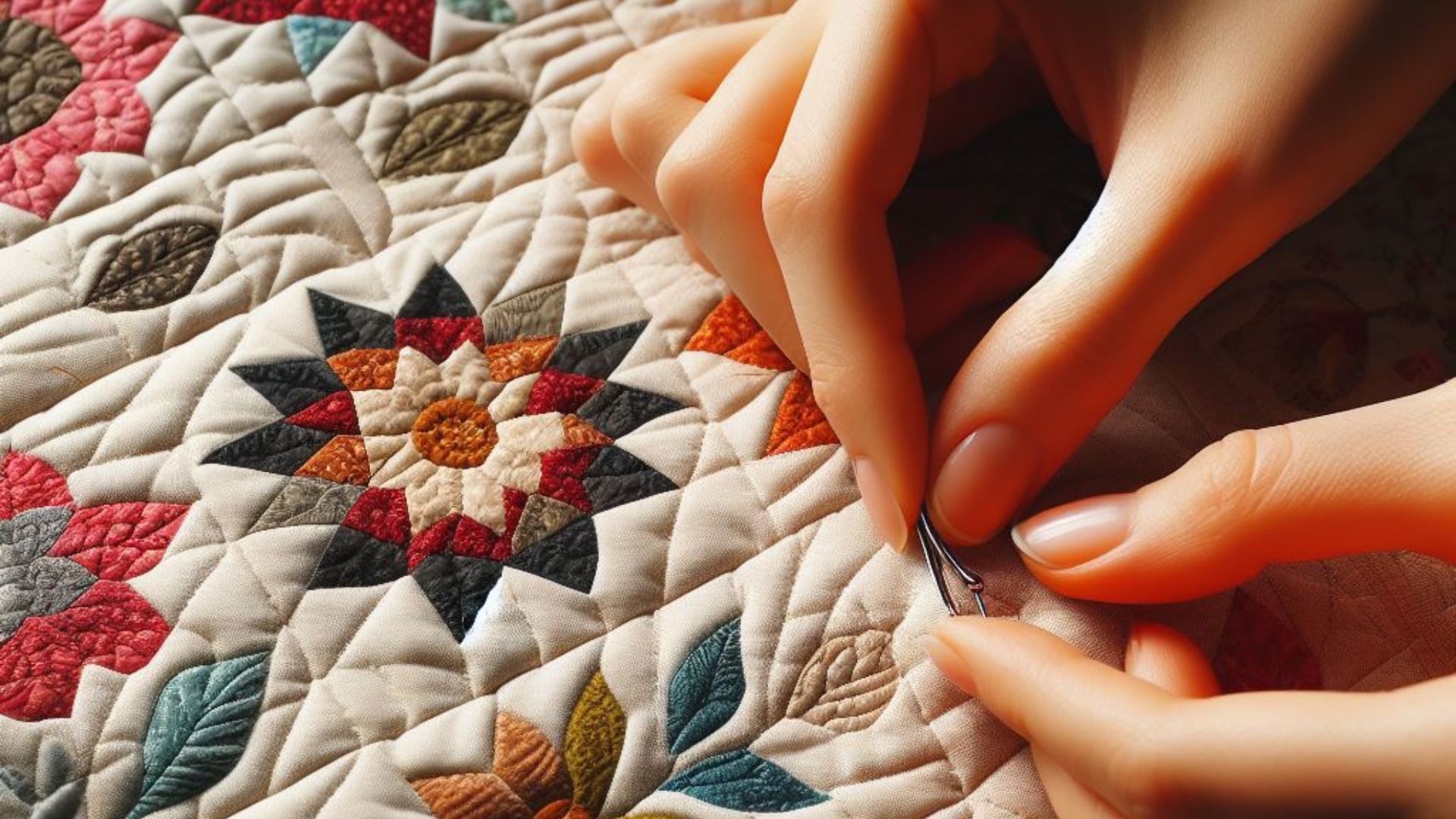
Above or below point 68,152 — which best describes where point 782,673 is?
below

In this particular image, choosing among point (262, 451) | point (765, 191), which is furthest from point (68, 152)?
point (765, 191)

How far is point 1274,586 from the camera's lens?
0.56 m

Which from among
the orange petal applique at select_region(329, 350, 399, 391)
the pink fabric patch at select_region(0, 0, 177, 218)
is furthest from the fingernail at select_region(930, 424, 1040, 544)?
the pink fabric patch at select_region(0, 0, 177, 218)

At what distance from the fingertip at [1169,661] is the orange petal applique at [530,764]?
0.87 ft

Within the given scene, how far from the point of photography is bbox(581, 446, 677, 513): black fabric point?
612 mm

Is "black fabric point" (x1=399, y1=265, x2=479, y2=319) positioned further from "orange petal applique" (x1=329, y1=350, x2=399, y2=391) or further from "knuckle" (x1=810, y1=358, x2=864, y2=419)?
"knuckle" (x1=810, y1=358, x2=864, y2=419)

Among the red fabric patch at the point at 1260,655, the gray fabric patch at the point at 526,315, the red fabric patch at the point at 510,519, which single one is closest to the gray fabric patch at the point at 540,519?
the red fabric patch at the point at 510,519

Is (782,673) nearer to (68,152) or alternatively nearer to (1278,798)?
(1278,798)

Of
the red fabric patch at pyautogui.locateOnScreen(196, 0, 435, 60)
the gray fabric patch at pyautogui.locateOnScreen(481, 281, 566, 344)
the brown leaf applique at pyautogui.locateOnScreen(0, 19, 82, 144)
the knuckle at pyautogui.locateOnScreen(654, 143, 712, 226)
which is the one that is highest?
the red fabric patch at pyautogui.locateOnScreen(196, 0, 435, 60)

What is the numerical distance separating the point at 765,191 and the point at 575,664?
247 mm

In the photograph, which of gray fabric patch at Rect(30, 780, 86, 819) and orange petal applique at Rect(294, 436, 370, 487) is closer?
gray fabric patch at Rect(30, 780, 86, 819)

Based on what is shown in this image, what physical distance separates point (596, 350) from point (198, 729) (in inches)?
11.0

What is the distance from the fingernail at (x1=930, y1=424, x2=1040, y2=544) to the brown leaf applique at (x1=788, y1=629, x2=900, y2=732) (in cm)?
7

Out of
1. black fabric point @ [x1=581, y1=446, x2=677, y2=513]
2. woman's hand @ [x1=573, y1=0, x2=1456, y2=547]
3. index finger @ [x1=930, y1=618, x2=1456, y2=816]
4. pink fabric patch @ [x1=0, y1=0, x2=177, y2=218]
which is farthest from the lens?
pink fabric patch @ [x1=0, y1=0, x2=177, y2=218]
